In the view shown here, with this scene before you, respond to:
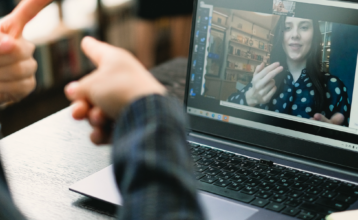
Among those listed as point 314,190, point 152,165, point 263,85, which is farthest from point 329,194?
point 152,165

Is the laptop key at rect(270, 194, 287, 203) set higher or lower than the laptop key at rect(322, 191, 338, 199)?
lower

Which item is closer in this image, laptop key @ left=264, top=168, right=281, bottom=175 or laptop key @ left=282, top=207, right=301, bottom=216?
laptop key @ left=282, top=207, right=301, bottom=216

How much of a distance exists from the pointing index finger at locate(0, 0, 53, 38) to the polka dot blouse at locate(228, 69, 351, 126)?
1.46 ft

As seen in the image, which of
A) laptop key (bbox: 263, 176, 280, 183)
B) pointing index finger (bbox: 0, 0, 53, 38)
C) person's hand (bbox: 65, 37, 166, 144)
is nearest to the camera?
person's hand (bbox: 65, 37, 166, 144)

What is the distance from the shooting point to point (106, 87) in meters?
0.33

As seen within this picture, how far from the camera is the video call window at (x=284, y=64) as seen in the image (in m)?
0.71

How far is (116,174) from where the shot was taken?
13.7 inches

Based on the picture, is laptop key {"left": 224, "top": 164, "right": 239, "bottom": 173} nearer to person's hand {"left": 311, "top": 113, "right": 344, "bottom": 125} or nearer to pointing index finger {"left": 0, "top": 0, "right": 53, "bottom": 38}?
person's hand {"left": 311, "top": 113, "right": 344, "bottom": 125}

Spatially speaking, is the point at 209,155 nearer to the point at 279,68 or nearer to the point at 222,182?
the point at 222,182

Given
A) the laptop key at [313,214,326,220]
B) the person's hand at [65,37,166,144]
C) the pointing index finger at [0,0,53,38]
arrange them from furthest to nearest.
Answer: the laptop key at [313,214,326,220] → the pointing index finger at [0,0,53,38] → the person's hand at [65,37,166,144]

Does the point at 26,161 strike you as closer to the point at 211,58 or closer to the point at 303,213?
the point at 211,58

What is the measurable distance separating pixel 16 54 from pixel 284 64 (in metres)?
0.46

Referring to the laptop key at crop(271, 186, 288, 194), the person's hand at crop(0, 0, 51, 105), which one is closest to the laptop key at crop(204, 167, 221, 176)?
the laptop key at crop(271, 186, 288, 194)

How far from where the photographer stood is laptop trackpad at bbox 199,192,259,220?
23.9 inches
